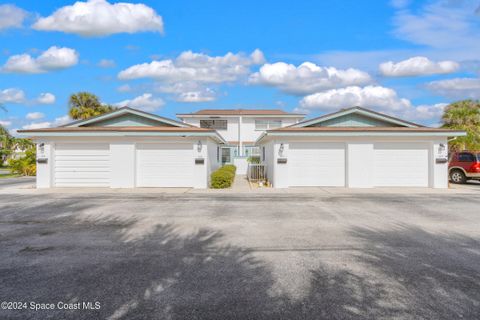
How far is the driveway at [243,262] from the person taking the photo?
381 cm

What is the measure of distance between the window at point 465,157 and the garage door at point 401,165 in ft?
12.0

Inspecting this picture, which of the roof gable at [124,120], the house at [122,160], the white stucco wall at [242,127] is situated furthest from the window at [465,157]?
the roof gable at [124,120]

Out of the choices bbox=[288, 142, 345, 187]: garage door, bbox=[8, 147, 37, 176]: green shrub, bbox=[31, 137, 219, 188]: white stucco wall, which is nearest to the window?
bbox=[288, 142, 345, 187]: garage door

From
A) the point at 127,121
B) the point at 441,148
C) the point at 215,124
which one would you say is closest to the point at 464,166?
the point at 441,148

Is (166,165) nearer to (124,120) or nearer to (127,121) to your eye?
(127,121)

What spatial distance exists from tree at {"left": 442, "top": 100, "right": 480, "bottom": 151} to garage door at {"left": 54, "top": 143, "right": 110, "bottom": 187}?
962 inches

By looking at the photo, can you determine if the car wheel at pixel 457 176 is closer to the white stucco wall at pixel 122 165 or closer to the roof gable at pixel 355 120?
the roof gable at pixel 355 120

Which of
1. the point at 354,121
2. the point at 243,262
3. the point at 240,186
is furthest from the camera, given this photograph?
the point at 354,121

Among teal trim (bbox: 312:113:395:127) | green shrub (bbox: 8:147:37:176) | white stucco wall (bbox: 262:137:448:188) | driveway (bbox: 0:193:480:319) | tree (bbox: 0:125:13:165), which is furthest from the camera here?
tree (bbox: 0:125:13:165)

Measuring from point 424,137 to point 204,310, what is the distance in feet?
51.3

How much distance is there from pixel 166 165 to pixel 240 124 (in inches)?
570

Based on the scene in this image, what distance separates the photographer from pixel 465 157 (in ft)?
59.1

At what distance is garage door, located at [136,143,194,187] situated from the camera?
15.9 meters

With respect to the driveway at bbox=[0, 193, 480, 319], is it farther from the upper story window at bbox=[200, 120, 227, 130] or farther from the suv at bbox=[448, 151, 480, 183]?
the upper story window at bbox=[200, 120, 227, 130]
